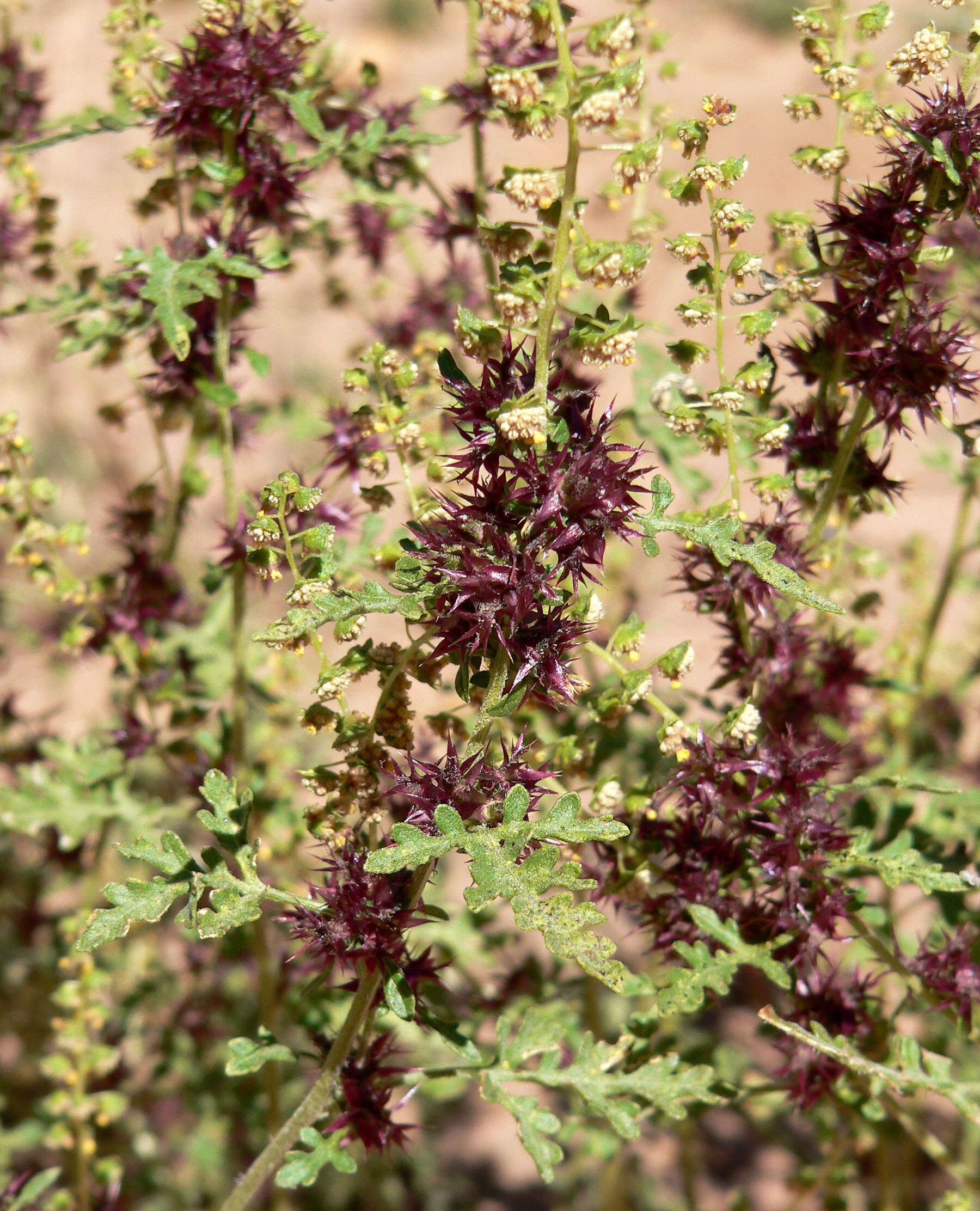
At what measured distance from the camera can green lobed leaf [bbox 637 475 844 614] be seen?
1646 mm

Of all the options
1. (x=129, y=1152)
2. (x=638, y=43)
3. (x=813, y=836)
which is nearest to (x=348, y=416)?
(x=813, y=836)

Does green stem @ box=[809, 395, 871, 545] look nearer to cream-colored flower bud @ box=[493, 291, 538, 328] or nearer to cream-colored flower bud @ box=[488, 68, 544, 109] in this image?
cream-colored flower bud @ box=[493, 291, 538, 328]

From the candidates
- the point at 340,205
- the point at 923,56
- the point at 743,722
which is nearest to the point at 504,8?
the point at 923,56

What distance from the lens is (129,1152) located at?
153 inches

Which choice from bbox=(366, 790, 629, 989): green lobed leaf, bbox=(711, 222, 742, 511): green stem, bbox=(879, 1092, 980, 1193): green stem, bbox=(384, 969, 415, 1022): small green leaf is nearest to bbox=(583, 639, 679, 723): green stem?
bbox=(366, 790, 629, 989): green lobed leaf

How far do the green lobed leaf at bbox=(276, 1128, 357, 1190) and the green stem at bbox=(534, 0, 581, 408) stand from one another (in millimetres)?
1286

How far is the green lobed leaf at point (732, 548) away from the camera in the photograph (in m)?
1.65

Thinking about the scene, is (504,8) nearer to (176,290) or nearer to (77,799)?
(176,290)

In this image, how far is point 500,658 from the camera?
1.73m

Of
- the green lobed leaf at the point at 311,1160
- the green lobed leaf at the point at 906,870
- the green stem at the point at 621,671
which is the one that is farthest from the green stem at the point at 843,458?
the green lobed leaf at the point at 311,1160

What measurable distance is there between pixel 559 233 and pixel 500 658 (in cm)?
63

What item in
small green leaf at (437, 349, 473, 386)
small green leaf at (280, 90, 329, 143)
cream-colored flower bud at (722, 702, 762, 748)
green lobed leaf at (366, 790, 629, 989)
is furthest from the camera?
small green leaf at (280, 90, 329, 143)

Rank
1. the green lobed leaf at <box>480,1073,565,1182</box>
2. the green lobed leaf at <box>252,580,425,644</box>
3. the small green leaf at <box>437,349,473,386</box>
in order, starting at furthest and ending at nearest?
the green lobed leaf at <box>480,1073,565,1182</box> < the small green leaf at <box>437,349,473,386</box> < the green lobed leaf at <box>252,580,425,644</box>

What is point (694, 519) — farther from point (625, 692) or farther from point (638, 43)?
point (638, 43)
